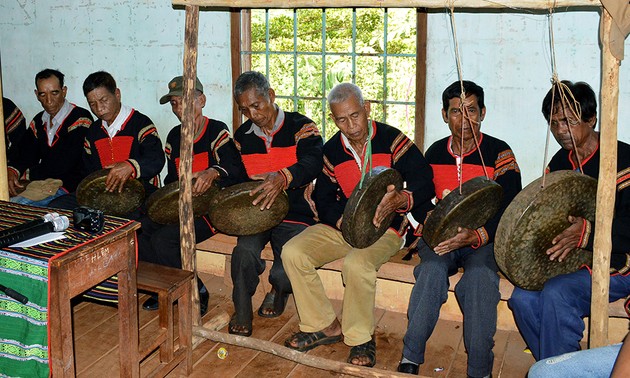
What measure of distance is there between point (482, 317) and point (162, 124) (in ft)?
9.87

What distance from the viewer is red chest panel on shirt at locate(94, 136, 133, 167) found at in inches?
199

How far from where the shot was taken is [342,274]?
406 cm

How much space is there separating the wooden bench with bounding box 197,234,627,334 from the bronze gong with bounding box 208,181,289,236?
0.30 m

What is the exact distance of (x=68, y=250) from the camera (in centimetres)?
294

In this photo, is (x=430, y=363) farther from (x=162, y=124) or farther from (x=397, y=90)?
(x=162, y=124)

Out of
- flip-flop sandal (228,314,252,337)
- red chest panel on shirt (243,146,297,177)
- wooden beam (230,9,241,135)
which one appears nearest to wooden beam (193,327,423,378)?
flip-flop sandal (228,314,252,337)

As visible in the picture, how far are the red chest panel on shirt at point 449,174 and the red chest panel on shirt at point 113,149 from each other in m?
2.18

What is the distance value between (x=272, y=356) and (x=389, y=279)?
85 cm

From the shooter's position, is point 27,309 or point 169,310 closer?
point 27,309

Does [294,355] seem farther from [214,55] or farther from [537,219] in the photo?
[214,55]

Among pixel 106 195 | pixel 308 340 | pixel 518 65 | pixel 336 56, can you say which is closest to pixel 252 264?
pixel 308 340

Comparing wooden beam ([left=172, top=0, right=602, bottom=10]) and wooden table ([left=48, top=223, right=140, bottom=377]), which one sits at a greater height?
wooden beam ([left=172, top=0, right=602, bottom=10])

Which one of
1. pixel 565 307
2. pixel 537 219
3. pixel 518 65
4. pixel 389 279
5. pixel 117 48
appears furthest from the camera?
pixel 117 48

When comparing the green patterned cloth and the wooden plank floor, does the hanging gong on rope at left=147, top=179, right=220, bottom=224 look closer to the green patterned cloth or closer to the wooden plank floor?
the wooden plank floor
